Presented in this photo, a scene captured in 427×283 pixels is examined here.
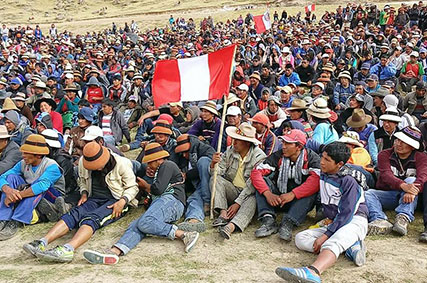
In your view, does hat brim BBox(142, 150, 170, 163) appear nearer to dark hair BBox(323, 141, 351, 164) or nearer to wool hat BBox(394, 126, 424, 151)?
dark hair BBox(323, 141, 351, 164)

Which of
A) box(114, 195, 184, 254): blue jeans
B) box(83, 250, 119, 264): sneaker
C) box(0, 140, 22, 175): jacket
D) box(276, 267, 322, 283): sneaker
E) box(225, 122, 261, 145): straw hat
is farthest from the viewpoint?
box(0, 140, 22, 175): jacket

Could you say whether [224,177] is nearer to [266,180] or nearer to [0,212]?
[266,180]

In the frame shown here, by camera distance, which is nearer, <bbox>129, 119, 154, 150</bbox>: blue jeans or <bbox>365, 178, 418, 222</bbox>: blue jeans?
<bbox>365, 178, 418, 222</bbox>: blue jeans


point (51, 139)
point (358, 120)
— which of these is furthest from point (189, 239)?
point (358, 120)

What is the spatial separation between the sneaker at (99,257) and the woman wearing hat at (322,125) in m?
3.71

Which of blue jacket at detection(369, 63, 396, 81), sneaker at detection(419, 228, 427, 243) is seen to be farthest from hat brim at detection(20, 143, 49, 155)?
blue jacket at detection(369, 63, 396, 81)

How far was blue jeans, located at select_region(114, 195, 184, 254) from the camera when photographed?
5.00m

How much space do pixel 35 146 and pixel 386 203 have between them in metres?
4.86

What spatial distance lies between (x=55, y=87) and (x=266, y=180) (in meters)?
9.59

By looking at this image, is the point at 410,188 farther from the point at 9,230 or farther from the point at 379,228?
the point at 9,230

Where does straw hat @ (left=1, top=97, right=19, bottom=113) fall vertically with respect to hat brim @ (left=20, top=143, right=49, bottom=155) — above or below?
below

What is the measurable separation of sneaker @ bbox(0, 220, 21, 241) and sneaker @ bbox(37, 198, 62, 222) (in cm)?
36

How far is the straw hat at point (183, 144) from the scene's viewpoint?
21.4 feet

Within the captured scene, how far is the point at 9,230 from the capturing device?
5664 millimetres
